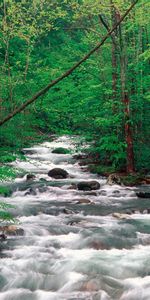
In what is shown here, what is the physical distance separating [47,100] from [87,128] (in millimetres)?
2853

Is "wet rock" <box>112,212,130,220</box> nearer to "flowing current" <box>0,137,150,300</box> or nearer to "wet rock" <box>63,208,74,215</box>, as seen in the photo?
"flowing current" <box>0,137,150,300</box>

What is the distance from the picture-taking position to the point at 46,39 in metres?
42.7

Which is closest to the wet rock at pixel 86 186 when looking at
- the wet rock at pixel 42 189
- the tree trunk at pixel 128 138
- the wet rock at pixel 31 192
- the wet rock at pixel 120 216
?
the wet rock at pixel 42 189

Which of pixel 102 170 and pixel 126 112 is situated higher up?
pixel 126 112

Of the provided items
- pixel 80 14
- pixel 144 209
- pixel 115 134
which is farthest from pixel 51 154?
pixel 144 209

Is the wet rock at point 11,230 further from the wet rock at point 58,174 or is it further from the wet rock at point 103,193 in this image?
the wet rock at point 58,174

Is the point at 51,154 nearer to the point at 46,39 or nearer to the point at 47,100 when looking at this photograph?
the point at 47,100

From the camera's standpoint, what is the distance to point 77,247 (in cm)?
907

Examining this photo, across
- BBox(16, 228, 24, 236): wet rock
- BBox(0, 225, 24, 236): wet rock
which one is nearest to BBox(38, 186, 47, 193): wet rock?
BBox(0, 225, 24, 236): wet rock

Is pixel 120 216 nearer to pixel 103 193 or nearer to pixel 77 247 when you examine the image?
pixel 77 247

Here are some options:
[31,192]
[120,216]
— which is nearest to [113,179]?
[31,192]

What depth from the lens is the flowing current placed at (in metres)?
7.07

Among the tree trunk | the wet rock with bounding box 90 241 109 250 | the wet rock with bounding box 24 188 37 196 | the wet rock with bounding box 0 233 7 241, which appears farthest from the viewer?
the tree trunk

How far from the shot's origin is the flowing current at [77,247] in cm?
707
